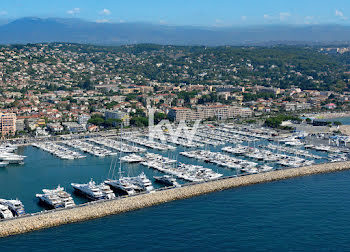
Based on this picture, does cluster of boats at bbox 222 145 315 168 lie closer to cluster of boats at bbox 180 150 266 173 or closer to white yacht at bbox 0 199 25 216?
cluster of boats at bbox 180 150 266 173

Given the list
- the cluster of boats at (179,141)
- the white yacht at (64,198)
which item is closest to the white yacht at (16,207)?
the white yacht at (64,198)

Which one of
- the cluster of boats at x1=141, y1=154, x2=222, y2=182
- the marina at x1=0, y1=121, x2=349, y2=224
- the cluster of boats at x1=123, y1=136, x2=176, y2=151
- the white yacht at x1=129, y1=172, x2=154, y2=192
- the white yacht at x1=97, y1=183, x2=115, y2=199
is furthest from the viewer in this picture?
the cluster of boats at x1=123, y1=136, x2=176, y2=151

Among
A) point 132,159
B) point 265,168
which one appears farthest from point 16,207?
point 265,168

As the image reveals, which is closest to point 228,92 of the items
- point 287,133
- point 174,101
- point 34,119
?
point 174,101

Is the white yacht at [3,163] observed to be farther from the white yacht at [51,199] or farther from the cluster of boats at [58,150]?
the white yacht at [51,199]

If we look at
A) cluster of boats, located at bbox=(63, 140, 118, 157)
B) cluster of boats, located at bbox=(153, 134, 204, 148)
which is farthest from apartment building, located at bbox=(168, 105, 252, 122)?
cluster of boats, located at bbox=(63, 140, 118, 157)

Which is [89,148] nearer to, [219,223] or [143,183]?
[143,183]

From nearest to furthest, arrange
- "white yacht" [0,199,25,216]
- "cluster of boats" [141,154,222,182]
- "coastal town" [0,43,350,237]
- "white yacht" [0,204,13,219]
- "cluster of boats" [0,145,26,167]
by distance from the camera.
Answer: "white yacht" [0,204,13,219] < "white yacht" [0,199,25,216] < "coastal town" [0,43,350,237] < "cluster of boats" [141,154,222,182] < "cluster of boats" [0,145,26,167]

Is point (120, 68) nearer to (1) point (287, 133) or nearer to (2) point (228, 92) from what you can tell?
(2) point (228, 92)
